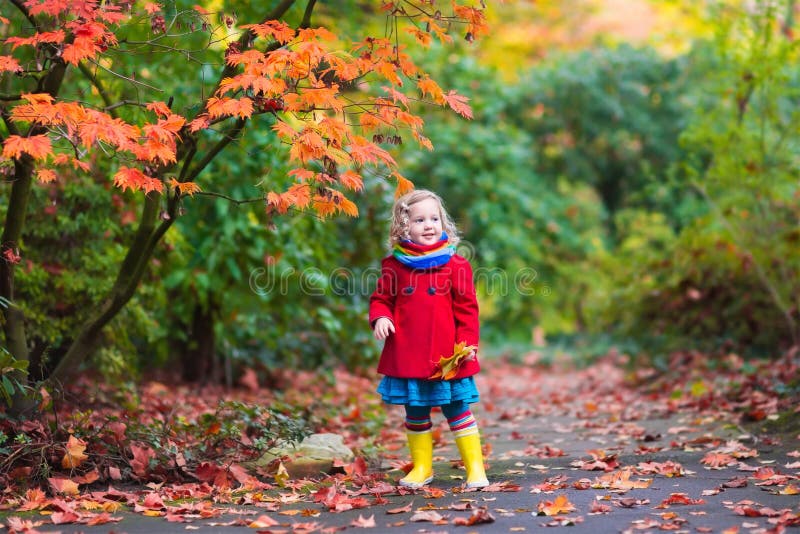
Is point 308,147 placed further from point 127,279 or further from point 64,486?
point 64,486

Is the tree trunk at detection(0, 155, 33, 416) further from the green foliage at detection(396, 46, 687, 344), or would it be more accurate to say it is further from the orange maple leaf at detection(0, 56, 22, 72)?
the green foliage at detection(396, 46, 687, 344)

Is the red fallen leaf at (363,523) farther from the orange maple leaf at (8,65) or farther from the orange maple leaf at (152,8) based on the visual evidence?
the orange maple leaf at (152,8)

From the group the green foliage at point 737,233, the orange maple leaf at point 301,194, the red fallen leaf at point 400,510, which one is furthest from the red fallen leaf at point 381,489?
the green foliage at point 737,233

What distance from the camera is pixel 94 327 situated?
507 centimetres

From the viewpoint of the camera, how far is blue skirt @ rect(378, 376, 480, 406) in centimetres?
452

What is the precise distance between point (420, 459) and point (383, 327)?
2.44 feet

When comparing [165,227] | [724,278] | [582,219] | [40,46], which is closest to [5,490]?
[165,227]

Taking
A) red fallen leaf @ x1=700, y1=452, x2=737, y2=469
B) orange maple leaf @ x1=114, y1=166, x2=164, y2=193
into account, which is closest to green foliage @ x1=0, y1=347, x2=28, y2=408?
orange maple leaf @ x1=114, y1=166, x2=164, y2=193

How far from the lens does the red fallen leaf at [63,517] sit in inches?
146

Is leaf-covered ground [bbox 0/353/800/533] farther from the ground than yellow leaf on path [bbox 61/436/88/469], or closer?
closer

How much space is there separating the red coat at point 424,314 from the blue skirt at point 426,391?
67mm

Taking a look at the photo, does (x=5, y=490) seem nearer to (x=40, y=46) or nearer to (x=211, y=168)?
(x=40, y=46)

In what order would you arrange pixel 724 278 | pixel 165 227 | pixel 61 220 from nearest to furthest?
pixel 165 227
pixel 61 220
pixel 724 278

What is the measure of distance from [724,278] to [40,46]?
7380 millimetres
